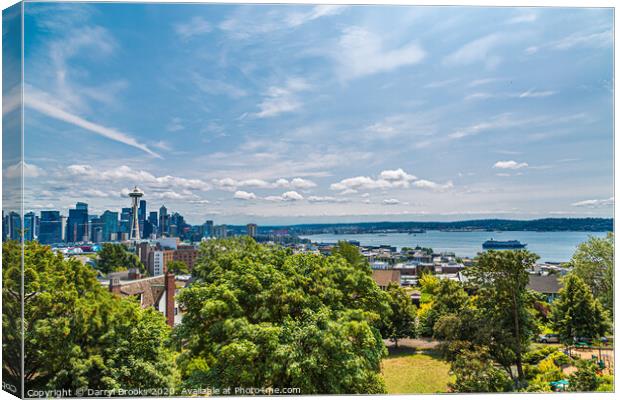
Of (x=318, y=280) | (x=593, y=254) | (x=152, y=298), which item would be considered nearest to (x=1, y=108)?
(x=152, y=298)

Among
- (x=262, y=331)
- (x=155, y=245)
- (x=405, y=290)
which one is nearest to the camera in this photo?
(x=262, y=331)

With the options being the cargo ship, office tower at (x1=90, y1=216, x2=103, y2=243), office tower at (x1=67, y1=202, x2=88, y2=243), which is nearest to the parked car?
the cargo ship

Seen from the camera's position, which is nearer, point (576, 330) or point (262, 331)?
point (262, 331)

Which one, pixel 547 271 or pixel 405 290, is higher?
pixel 547 271

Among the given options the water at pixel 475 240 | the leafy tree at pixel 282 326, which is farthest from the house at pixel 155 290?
the water at pixel 475 240

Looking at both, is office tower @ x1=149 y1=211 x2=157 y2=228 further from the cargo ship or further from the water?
the cargo ship

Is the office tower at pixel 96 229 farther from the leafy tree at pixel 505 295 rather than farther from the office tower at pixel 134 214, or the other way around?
the leafy tree at pixel 505 295

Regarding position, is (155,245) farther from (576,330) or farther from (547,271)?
(576,330)
